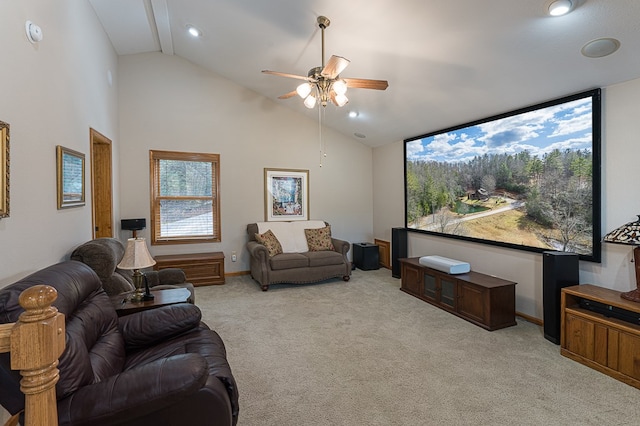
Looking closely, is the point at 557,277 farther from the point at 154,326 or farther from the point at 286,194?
the point at 286,194

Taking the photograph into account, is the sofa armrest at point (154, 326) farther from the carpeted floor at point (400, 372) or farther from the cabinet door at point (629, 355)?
the cabinet door at point (629, 355)

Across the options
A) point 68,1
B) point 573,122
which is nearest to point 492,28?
point 573,122

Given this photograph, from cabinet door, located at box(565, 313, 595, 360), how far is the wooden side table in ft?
10.9

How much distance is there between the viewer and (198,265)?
5.04 metres

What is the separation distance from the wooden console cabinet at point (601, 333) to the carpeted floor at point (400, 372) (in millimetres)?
87

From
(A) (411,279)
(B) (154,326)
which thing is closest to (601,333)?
(A) (411,279)

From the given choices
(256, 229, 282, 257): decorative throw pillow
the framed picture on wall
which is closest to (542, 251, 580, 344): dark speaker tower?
(256, 229, 282, 257): decorative throw pillow

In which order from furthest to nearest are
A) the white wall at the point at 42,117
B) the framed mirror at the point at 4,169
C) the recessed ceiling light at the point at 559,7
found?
the recessed ceiling light at the point at 559,7
the white wall at the point at 42,117
the framed mirror at the point at 4,169

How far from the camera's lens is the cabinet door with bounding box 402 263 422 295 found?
4.43 meters

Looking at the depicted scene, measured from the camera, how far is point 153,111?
515 centimetres

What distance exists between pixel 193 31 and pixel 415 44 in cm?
291

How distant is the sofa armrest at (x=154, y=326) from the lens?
2072mm

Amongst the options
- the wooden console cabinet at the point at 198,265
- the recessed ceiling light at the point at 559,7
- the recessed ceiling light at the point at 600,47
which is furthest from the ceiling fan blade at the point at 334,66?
the wooden console cabinet at the point at 198,265

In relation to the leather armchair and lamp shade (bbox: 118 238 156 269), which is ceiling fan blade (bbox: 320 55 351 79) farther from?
the leather armchair
